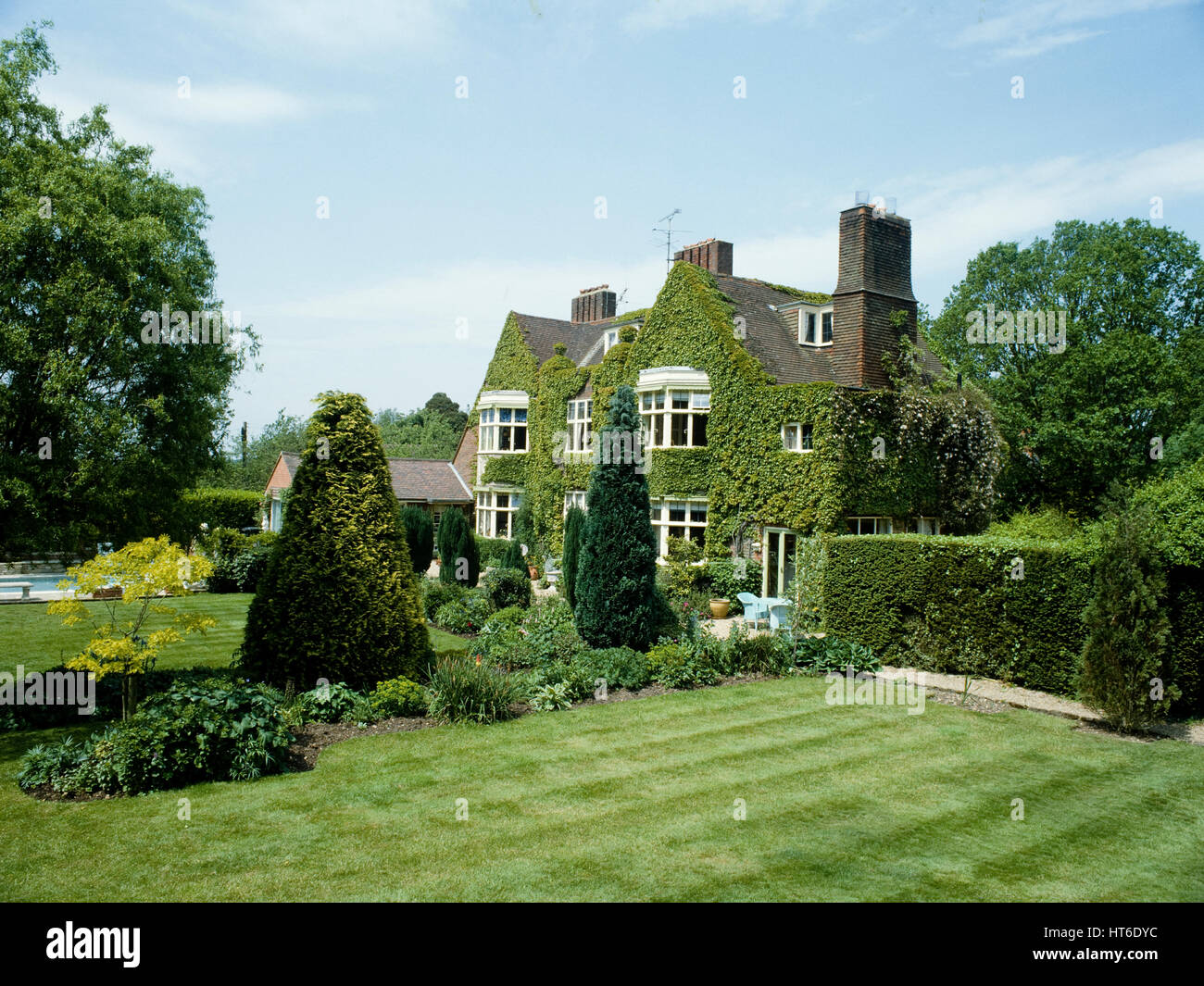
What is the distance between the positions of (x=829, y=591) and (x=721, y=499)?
7.47m

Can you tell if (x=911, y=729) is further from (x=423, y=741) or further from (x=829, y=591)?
(x=423, y=741)

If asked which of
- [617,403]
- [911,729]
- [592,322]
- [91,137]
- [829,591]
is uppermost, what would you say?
[592,322]

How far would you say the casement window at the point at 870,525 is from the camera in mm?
21156

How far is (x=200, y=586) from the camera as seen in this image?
25.8 metres

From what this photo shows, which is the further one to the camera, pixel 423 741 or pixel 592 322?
pixel 592 322

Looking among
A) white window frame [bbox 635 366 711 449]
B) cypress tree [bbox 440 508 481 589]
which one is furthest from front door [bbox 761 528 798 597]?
cypress tree [bbox 440 508 481 589]

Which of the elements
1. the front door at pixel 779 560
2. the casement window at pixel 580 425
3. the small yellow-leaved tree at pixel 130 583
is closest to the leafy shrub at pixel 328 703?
the small yellow-leaved tree at pixel 130 583

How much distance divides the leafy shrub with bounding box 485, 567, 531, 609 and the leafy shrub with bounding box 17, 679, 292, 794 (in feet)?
36.1

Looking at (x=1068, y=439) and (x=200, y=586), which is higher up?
(x=1068, y=439)

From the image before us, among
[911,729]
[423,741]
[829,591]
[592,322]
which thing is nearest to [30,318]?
[423,741]

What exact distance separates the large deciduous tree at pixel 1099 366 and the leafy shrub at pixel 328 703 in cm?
2818

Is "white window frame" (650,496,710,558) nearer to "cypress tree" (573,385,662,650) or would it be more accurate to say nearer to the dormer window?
the dormer window

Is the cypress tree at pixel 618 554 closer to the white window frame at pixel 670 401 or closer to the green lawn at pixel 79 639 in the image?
the green lawn at pixel 79 639
